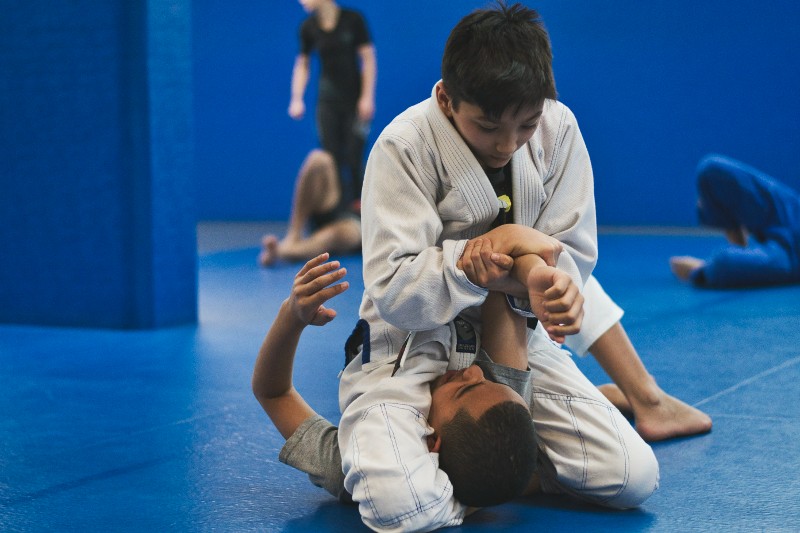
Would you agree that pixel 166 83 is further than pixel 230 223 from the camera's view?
No

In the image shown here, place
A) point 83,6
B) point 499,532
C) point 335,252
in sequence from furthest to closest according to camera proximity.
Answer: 1. point 335,252
2. point 83,6
3. point 499,532

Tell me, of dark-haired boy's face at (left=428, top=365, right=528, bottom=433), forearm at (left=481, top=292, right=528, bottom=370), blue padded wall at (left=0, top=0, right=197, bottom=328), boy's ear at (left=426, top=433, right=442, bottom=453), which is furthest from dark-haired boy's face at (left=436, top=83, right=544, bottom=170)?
blue padded wall at (left=0, top=0, right=197, bottom=328)

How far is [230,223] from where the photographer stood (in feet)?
30.7

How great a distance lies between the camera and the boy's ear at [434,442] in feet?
5.79

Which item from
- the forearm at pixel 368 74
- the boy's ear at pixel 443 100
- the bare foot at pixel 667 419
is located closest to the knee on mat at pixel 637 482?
the bare foot at pixel 667 419

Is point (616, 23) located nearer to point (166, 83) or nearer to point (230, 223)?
point (230, 223)

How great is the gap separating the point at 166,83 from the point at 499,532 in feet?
8.51

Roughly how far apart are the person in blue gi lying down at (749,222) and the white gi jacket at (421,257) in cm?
290

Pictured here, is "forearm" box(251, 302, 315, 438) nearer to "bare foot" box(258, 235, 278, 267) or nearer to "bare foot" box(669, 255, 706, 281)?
"bare foot" box(669, 255, 706, 281)

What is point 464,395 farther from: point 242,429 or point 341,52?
point 341,52

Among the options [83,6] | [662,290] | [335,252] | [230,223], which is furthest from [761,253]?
[230,223]

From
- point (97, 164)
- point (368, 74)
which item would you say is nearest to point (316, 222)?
point (368, 74)

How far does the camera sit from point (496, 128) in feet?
5.71

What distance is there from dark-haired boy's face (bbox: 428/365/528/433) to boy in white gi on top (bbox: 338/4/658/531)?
0.08 feet
